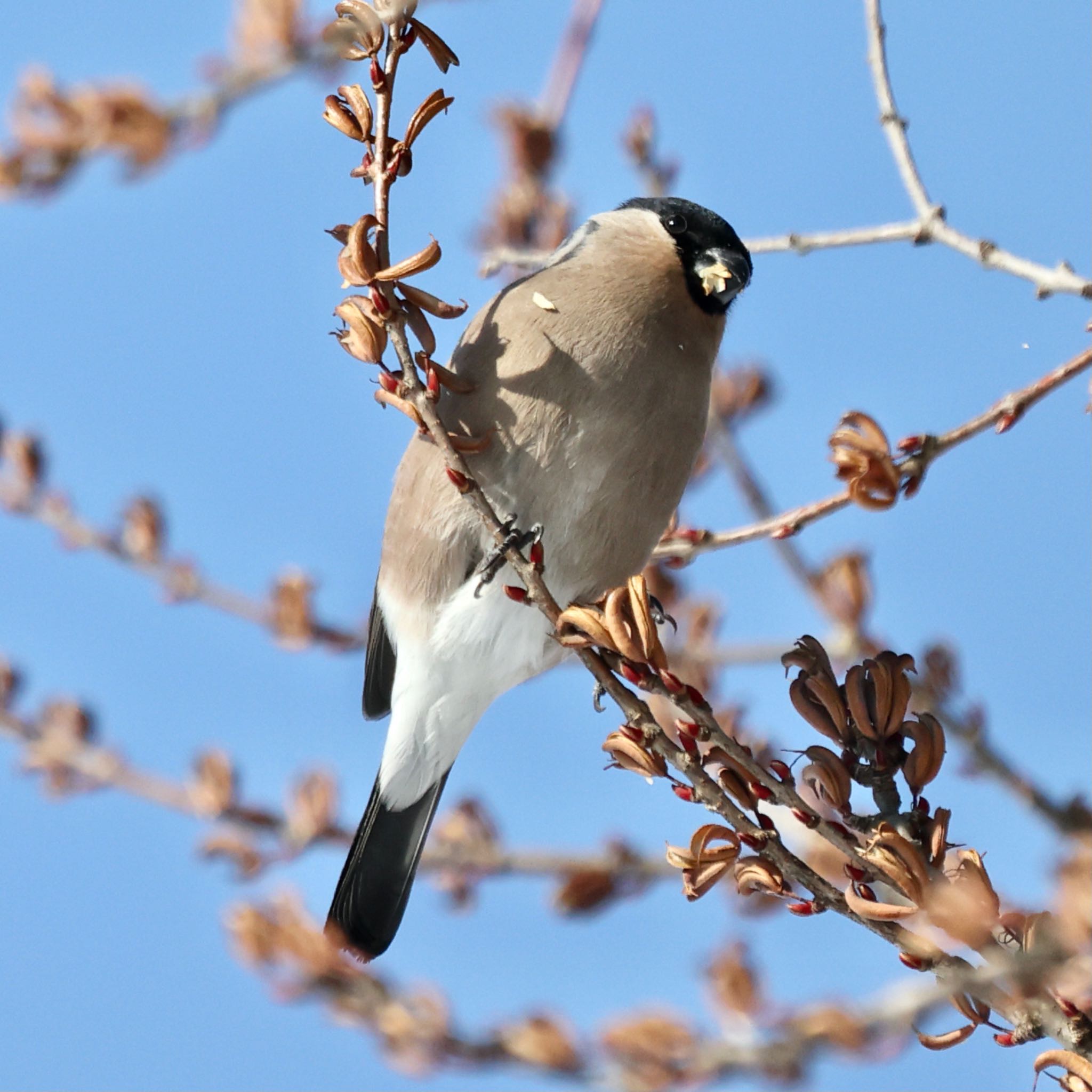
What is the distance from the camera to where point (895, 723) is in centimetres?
158

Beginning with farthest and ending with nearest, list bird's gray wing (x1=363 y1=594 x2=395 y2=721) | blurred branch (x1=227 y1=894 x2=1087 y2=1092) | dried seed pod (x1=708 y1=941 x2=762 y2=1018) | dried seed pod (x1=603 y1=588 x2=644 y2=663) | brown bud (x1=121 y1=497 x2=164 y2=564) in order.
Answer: brown bud (x1=121 y1=497 x2=164 y2=564), bird's gray wing (x1=363 y1=594 x2=395 y2=721), dried seed pod (x1=708 y1=941 x2=762 y2=1018), dried seed pod (x1=603 y1=588 x2=644 y2=663), blurred branch (x1=227 y1=894 x2=1087 y2=1092)

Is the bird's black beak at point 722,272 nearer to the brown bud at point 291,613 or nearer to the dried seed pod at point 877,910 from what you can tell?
the brown bud at point 291,613

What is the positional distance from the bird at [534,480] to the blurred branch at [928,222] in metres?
0.82

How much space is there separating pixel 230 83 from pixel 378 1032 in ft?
5.33

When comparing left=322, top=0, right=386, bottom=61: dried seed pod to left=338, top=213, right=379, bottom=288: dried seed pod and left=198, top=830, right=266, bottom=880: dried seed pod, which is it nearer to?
left=338, top=213, right=379, bottom=288: dried seed pod

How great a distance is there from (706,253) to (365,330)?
140cm

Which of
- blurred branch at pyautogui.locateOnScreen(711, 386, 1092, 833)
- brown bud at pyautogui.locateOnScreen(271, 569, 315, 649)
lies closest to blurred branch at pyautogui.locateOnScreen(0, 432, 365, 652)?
brown bud at pyautogui.locateOnScreen(271, 569, 315, 649)

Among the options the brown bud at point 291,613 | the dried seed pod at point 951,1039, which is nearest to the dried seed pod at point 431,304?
the dried seed pod at point 951,1039

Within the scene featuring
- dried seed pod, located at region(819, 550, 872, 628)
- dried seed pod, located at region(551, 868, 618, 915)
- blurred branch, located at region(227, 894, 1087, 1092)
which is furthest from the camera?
dried seed pod, located at region(551, 868, 618, 915)

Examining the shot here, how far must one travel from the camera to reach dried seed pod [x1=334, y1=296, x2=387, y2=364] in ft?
5.64

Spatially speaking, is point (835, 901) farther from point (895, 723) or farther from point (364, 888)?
point (364, 888)

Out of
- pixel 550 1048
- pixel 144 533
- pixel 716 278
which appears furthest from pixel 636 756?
pixel 144 533

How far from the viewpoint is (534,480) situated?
99.2 inches

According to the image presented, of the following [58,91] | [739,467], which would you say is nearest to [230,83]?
[58,91]
